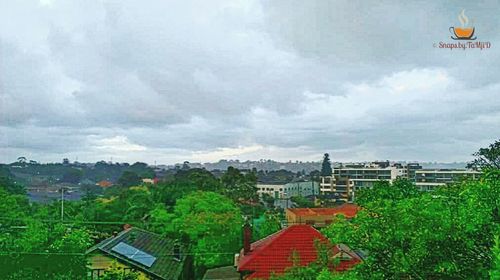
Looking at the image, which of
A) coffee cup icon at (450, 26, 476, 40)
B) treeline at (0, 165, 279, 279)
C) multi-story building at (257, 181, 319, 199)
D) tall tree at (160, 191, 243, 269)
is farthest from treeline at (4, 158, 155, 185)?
coffee cup icon at (450, 26, 476, 40)

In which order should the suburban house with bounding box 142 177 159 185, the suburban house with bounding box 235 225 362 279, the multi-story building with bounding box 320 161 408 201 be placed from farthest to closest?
the suburban house with bounding box 142 177 159 185
the multi-story building with bounding box 320 161 408 201
the suburban house with bounding box 235 225 362 279

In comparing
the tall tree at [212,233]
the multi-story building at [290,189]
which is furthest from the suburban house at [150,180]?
the tall tree at [212,233]

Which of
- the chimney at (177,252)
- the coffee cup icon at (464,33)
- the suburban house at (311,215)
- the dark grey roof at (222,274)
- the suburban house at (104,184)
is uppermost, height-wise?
the coffee cup icon at (464,33)

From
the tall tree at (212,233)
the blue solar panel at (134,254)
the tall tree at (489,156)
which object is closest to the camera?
the tall tree at (489,156)

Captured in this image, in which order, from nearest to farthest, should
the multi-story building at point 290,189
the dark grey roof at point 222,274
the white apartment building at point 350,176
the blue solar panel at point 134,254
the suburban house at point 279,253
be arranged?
the suburban house at point 279,253 < the blue solar panel at point 134,254 < the dark grey roof at point 222,274 < the white apartment building at point 350,176 < the multi-story building at point 290,189

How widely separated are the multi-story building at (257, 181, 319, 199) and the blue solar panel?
5905mm

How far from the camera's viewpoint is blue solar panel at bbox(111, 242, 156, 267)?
6238mm

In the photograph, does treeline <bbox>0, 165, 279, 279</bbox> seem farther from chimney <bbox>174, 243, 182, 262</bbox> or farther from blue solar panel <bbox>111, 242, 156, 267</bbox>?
blue solar panel <bbox>111, 242, 156, 267</bbox>

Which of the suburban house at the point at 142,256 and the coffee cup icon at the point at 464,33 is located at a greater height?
the coffee cup icon at the point at 464,33

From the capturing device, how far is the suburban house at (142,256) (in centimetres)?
600

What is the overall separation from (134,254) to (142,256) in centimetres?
19

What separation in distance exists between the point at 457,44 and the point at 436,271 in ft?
13.5

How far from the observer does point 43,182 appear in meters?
10.4

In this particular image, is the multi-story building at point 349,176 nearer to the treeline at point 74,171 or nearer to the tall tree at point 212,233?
the tall tree at point 212,233
